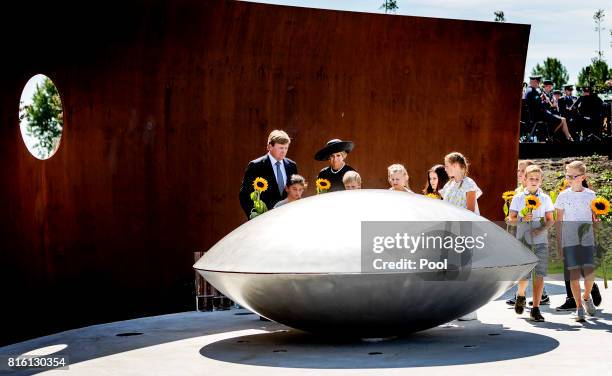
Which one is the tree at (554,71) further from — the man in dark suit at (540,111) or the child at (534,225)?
the child at (534,225)

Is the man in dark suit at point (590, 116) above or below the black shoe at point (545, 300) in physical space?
above

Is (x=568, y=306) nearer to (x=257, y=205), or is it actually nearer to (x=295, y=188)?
(x=295, y=188)

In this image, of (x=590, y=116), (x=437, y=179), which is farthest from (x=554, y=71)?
(x=437, y=179)

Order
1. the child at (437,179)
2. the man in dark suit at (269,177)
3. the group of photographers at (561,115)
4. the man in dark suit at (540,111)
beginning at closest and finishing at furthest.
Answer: the man in dark suit at (269,177) < the child at (437,179) < the man in dark suit at (540,111) < the group of photographers at (561,115)

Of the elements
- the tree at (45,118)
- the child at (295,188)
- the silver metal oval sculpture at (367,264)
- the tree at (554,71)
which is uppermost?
the tree at (554,71)

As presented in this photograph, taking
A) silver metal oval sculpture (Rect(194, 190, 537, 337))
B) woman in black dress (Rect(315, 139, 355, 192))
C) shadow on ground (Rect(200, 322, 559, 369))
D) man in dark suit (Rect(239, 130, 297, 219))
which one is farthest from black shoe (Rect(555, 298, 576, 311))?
man in dark suit (Rect(239, 130, 297, 219))

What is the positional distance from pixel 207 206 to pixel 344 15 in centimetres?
316

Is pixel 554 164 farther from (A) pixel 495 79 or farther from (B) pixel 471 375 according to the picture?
(B) pixel 471 375

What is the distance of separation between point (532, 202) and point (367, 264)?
293 centimetres

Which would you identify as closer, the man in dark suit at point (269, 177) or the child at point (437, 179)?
the man in dark suit at point (269, 177)

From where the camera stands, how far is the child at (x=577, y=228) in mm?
9023

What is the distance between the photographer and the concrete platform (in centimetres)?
634

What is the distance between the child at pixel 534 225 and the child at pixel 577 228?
6.1 inches

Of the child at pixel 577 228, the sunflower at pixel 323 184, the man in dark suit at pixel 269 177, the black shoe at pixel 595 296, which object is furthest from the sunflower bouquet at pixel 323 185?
the black shoe at pixel 595 296
